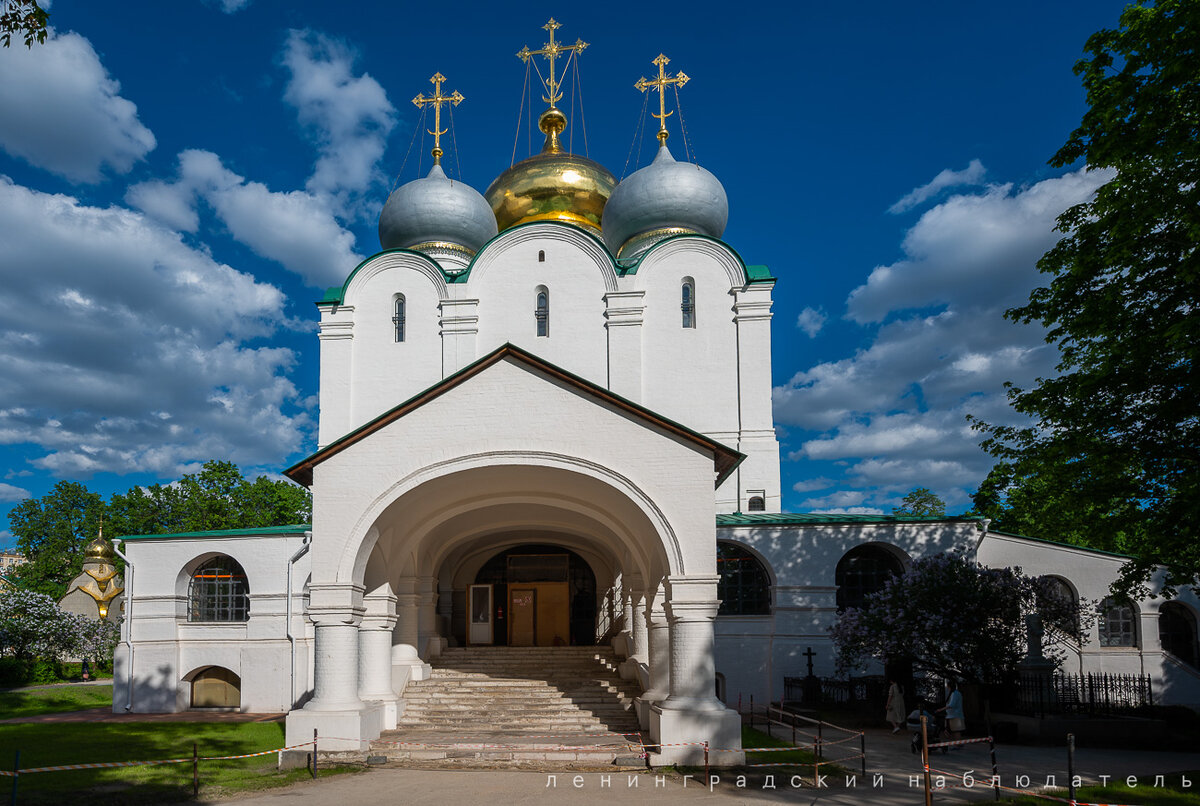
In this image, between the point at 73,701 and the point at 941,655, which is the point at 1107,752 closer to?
the point at 941,655

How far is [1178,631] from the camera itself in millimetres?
23578

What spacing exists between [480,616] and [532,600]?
139 cm

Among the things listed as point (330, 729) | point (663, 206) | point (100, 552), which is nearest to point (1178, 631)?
point (663, 206)

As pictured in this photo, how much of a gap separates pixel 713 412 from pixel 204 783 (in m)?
16.0

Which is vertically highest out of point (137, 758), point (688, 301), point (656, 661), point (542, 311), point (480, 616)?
point (688, 301)

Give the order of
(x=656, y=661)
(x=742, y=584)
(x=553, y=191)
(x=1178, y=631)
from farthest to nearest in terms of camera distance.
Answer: (x=553, y=191) < (x=1178, y=631) < (x=742, y=584) < (x=656, y=661)

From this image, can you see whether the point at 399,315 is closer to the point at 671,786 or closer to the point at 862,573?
the point at 862,573

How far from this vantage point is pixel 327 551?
44.4 ft

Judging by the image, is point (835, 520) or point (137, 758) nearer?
point (137, 758)

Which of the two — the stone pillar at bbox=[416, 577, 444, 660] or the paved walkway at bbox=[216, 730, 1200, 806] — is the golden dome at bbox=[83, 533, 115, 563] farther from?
the paved walkway at bbox=[216, 730, 1200, 806]

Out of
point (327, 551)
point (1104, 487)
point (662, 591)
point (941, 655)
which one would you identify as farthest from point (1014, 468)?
point (327, 551)

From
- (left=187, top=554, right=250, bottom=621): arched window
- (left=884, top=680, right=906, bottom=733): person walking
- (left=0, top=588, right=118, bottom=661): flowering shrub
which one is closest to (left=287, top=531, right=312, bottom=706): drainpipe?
(left=187, top=554, right=250, bottom=621): arched window

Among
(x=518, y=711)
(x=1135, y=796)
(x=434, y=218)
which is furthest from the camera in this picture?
(x=434, y=218)

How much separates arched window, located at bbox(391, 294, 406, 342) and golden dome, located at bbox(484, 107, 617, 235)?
5754 millimetres
